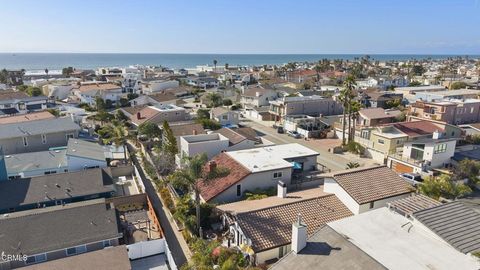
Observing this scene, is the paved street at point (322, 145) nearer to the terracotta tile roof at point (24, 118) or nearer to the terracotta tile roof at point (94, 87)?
the terracotta tile roof at point (24, 118)

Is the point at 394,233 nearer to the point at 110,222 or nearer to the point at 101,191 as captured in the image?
the point at 110,222

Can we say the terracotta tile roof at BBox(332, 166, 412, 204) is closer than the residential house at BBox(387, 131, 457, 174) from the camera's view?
Yes

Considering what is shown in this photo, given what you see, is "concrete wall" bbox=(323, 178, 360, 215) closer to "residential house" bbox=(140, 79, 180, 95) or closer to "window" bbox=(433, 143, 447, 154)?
"window" bbox=(433, 143, 447, 154)

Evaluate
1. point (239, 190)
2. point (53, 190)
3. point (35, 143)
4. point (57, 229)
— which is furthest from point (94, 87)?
point (57, 229)

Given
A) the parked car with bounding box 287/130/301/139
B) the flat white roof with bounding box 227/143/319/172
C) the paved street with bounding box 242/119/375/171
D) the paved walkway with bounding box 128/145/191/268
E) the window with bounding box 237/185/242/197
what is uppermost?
the flat white roof with bounding box 227/143/319/172

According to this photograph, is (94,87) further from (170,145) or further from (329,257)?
(329,257)

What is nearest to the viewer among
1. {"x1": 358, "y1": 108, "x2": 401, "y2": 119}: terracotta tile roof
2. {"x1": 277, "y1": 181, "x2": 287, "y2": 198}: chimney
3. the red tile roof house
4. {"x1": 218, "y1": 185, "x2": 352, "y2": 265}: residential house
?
{"x1": 218, "y1": 185, "x2": 352, "y2": 265}: residential house

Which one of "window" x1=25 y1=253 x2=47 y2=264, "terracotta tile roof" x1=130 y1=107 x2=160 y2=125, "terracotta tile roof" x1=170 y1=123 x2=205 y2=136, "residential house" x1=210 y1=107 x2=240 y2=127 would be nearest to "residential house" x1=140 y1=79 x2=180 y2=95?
"terracotta tile roof" x1=130 y1=107 x2=160 y2=125
